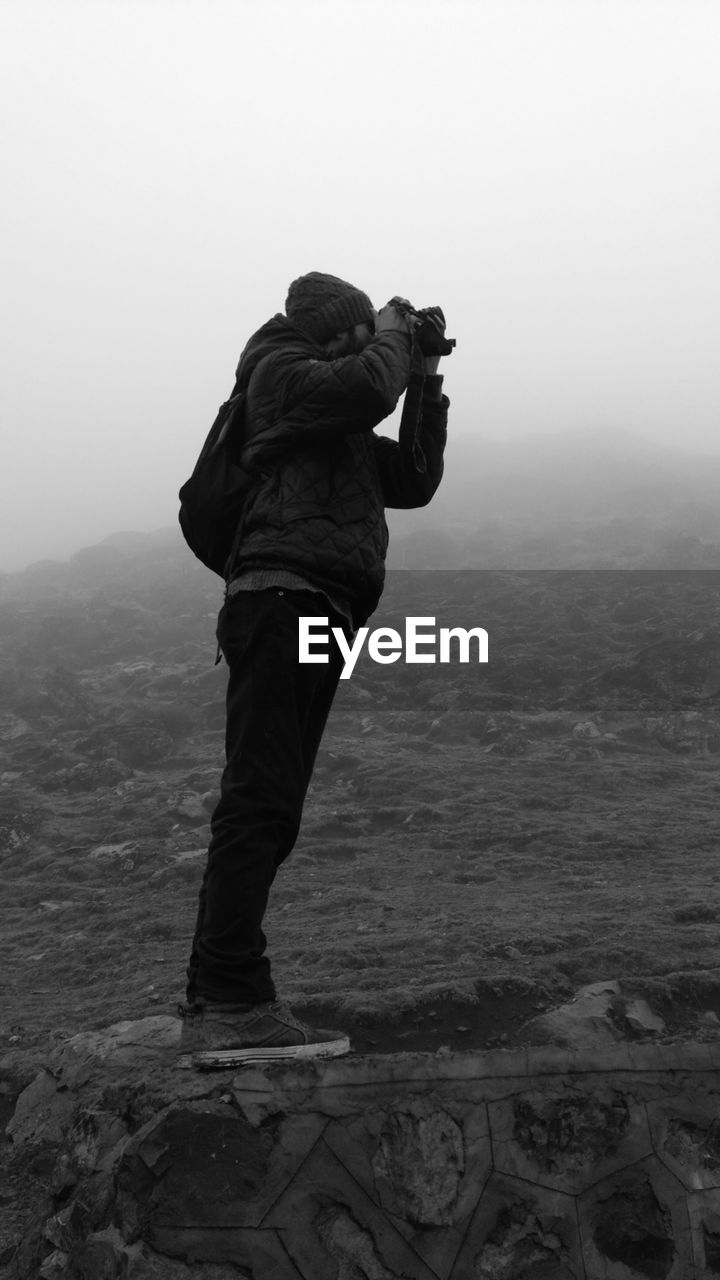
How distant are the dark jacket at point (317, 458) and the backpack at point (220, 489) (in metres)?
0.05

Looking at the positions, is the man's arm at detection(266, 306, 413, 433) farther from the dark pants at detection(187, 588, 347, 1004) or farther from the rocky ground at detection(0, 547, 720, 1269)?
the rocky ground at detection(0, 547, 720, 1269)

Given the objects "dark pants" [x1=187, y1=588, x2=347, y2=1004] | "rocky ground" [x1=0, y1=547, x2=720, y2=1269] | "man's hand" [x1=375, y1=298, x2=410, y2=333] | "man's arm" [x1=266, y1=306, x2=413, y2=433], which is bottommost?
"rocky ground" [x1=0, y1=547, x2=720, y2=1269]

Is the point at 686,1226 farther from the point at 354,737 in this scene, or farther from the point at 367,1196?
the point at 354,737

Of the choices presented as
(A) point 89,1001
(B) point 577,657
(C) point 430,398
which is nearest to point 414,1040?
(A) point 89,1001

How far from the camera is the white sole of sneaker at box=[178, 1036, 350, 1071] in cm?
292

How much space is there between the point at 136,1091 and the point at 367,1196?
825 millimetres

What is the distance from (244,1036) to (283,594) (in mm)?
1383

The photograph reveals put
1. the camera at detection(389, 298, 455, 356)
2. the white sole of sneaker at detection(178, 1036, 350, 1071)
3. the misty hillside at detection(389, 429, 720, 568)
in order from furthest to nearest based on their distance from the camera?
the misty hillside at detection(389, 429, 720, 568)
the camera at detection(389, 298, 455, 356)
the white sole of sneaker at detection(178, 1036, 350, 1071)

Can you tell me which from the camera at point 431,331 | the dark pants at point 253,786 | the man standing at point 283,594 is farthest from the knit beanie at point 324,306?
the dark pants at point 253,786

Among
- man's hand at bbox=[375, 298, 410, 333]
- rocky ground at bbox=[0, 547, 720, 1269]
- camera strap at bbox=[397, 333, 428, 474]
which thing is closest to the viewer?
man's hand at bbox=[375, 298, 410, 333]

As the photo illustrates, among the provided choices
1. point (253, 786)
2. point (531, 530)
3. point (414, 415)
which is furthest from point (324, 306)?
point (531, 530)

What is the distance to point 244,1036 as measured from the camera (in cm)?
294

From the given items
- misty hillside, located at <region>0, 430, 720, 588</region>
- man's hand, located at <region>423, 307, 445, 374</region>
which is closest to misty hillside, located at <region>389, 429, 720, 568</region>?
misty hillside, located at <region>0, 430, 720, 588</region>

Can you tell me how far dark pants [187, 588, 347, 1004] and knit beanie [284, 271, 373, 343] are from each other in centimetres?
100
